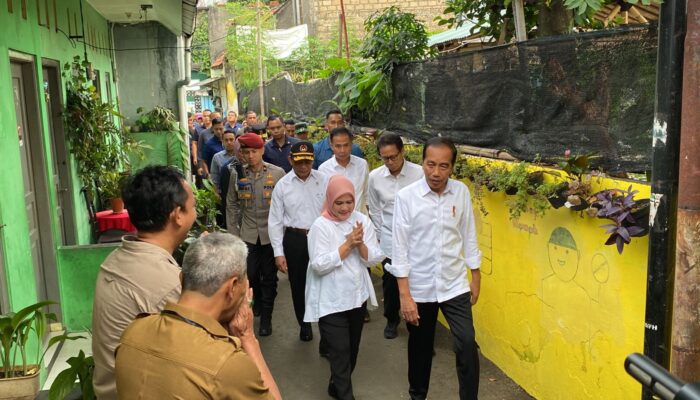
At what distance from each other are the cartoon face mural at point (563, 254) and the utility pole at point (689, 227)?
4.39 ft

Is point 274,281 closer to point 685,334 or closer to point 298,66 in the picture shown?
point 685,334

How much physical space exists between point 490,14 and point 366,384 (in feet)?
12.1

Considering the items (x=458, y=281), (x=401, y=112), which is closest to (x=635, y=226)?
(x=458, y=281)

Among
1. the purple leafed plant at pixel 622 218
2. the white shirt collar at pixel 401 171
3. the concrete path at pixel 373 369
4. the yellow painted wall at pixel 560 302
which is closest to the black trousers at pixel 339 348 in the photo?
the concrete path at pixel 373 369

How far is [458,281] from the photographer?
14.8 ft

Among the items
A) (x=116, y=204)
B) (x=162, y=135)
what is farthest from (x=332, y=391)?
(x=162, y=135)

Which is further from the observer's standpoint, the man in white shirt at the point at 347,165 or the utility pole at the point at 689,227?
the man in white shirt at the point at 347,165

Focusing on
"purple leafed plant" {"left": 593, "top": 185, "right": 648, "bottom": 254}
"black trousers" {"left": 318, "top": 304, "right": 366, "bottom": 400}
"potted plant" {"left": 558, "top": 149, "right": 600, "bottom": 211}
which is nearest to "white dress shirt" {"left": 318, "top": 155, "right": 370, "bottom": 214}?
"black trousers" {"left": 318, "top": 304, "right": 366, "bottom": 400}

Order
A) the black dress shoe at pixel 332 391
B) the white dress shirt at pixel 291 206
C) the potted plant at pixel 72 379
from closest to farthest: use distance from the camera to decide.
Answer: the potted plant at pixel 72 379 < the black dress shoe at pixel 332 391 < the white dress shirt at pixel 291 206

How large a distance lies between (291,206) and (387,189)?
89 centimetres

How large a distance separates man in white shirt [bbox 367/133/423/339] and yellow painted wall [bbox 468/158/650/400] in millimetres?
771

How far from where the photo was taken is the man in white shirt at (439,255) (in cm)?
441

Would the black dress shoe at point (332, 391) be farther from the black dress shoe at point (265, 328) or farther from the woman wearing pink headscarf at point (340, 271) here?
the black dress shoe at point (265, 328)

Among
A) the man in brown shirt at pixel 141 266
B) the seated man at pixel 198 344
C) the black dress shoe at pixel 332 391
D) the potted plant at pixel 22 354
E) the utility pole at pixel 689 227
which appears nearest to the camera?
the seated man at pixel 198 344
